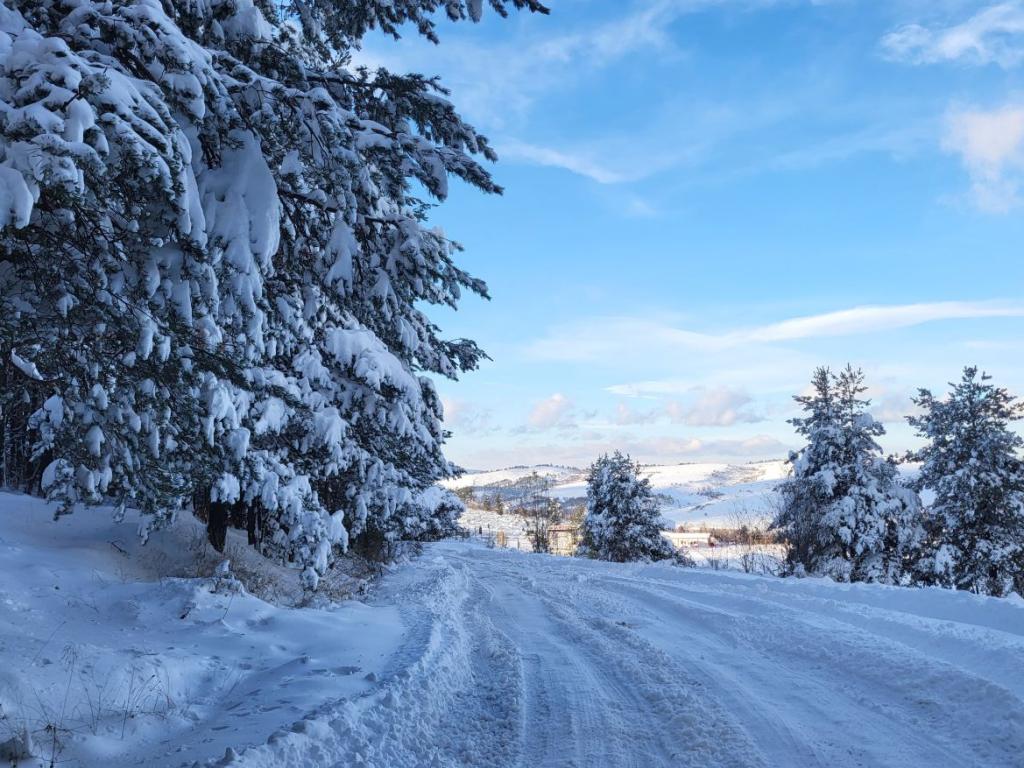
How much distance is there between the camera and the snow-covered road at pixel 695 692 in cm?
365

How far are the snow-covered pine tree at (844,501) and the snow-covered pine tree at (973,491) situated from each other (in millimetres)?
1032

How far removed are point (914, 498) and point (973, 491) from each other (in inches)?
90.5

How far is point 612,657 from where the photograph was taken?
19.1 feet

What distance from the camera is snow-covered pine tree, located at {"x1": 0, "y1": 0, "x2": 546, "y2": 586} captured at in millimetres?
2957

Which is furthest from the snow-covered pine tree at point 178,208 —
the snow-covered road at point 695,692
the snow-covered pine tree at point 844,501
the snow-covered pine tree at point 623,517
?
the snow-covered pine tree at point 623,517

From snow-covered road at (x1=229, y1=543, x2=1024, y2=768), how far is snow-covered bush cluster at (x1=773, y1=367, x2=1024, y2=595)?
15.3 meters

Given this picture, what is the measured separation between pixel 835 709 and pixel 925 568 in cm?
2047

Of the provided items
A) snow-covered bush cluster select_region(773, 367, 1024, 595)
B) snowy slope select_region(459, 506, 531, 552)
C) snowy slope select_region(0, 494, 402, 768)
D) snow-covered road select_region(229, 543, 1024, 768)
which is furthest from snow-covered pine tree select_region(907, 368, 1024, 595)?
snowy slope select_region(459, 506, 531, 552)

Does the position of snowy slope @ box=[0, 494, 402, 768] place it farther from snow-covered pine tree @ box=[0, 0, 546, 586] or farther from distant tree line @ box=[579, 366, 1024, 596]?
distant tree line @ box=[579, 366, 1024, 596]

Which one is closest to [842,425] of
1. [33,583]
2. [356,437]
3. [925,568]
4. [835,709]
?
[925,568]

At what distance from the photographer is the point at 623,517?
30.3 metres

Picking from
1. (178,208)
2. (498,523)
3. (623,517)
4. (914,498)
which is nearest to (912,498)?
(914,498)

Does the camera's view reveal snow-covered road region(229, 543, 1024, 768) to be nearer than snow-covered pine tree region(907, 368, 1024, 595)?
Yes

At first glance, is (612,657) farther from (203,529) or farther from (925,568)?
(925,568)
